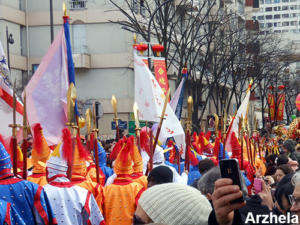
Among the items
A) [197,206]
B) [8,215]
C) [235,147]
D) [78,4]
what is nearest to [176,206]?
[197,206]

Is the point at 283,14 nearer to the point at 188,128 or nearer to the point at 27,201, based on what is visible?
the point at 188,128

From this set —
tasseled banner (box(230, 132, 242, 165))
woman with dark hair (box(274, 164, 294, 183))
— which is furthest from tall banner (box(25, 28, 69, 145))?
tasseled banner (box(230, 132, 242, 165))

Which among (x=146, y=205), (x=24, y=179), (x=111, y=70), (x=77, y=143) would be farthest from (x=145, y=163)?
(x=111, y=70)

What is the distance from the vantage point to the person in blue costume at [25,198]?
6016mm

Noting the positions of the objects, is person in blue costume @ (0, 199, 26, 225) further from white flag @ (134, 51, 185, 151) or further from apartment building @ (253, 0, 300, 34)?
apartment building @ (253, 0, 300, 34)

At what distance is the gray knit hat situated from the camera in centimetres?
338

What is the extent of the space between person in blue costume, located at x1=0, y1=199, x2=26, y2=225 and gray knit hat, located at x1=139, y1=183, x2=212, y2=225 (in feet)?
8.03

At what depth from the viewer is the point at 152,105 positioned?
1076cm

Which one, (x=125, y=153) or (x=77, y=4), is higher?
(x=77, y=4)

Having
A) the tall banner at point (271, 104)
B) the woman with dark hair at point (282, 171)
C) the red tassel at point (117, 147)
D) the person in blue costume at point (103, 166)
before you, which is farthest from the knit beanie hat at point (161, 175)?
the tall banner at point (271, 104)

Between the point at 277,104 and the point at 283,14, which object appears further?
the point at 283,14

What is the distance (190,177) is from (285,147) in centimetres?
435

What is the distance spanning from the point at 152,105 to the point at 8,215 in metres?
5.27

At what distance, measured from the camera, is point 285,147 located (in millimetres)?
13961
